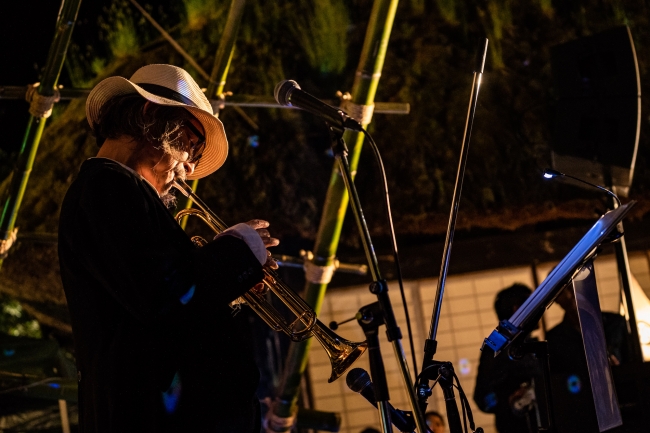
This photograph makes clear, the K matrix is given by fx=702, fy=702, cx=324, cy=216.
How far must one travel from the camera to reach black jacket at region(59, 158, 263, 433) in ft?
6.38

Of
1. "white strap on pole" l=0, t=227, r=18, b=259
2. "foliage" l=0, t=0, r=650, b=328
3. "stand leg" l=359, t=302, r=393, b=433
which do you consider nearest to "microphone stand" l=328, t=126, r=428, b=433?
"stand leg" l=359, t=302, r=393, b=433

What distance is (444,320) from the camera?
6438 millimetres

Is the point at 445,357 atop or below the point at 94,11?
below

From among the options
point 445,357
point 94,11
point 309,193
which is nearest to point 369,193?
point 309,193

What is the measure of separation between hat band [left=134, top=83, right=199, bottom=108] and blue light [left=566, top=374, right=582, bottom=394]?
81.0 inches

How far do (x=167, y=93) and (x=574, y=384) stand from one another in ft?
7.21

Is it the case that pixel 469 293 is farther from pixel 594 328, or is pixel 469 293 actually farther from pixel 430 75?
pixel 594 328

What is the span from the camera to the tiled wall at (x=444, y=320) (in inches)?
240

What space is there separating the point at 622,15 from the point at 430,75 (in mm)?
1710

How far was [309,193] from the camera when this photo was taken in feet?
18.5

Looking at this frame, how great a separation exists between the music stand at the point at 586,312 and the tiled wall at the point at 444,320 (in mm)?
3399

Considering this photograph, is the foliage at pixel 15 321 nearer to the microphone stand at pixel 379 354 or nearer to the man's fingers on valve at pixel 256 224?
the man's fingers on valve at pixel 256 224

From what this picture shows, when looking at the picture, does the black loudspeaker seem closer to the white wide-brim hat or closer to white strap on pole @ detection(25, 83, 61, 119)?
the white wide-brim hat

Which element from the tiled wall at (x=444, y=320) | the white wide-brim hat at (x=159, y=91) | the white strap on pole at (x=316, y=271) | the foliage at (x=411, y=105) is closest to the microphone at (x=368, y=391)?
the white wide-brim hat at (x=159, y=91)
